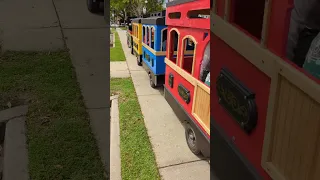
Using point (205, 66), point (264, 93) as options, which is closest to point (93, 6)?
point (205, 66)

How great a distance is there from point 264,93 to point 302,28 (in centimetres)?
29

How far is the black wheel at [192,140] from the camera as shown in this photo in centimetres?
361

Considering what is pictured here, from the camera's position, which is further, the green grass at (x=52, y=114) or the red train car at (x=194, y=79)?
the red train car at (x=194, y=79)

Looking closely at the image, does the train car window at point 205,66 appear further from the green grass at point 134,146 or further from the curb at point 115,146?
the curb at point 115,146

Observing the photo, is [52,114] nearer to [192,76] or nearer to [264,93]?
[192,76]

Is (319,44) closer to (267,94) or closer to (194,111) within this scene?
(267,94)

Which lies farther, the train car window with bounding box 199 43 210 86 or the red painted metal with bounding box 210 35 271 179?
the train car window with bounding box 199 43 210 86

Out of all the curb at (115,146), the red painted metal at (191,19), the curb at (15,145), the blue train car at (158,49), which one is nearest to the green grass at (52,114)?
the curb at (15,145)

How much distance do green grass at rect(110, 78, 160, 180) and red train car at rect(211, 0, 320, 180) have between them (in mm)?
1584

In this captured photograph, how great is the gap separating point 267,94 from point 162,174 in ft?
7.30

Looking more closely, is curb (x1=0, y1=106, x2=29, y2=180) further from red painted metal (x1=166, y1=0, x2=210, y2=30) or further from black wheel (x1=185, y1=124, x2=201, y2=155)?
red painted metal (x1=166, y1=0, x2=210, y2=30)

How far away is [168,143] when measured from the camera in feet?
12.9

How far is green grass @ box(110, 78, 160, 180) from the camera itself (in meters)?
3.17

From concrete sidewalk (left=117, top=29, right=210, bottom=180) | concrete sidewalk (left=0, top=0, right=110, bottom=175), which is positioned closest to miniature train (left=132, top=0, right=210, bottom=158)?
concrete sidewalk (left=117, top=29, right=210, bottom=180)
